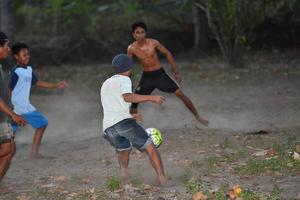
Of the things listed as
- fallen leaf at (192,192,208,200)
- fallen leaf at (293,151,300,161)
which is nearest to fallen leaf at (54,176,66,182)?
fallen leaf at (192,192,208,200)

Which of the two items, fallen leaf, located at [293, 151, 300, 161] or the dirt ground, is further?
fallen leaf, located at [293, 151, 300, 161]

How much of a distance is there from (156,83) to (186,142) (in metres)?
1.25

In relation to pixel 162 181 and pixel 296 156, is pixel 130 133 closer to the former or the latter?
pixel 162 181

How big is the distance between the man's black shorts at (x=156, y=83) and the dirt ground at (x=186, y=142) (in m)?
0.66

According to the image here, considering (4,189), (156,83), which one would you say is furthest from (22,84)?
(156,83)

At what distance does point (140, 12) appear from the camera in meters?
20.3

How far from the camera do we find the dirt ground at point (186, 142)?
7.07m

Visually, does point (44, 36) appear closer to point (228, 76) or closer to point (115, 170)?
point (228, 76)

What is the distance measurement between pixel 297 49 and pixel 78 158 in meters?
11.1

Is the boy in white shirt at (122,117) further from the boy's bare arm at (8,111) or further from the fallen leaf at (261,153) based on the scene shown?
the fallen leaf at (261,153)

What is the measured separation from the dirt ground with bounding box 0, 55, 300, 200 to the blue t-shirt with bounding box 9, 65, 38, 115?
2.61 ft

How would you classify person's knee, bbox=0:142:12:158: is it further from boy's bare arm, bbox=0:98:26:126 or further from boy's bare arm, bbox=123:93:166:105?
boy's bare arm, bbox=123:93:166:105

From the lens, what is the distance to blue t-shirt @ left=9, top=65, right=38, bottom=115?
8.79m

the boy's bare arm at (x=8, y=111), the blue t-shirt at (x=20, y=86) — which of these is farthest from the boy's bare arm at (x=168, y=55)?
the boy's bare arm at (x=8, y=111)
